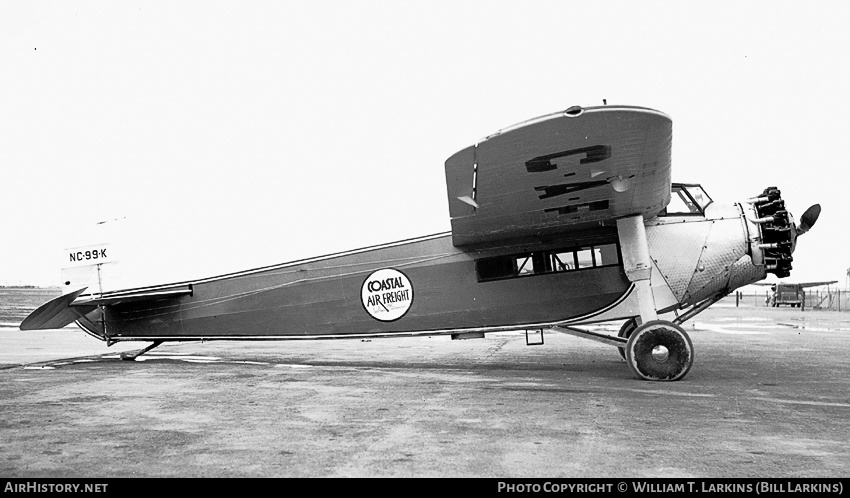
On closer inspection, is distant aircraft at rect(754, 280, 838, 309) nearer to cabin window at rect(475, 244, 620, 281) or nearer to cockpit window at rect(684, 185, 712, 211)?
cockpit window at rect(684, 185, 712, 211)

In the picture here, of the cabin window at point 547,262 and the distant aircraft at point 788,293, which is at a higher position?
the cabin window at point 547,262

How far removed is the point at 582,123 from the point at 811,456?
3284 millimetres

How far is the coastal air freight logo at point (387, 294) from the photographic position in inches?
382

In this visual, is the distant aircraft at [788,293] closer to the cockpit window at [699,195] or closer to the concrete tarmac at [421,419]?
the concrete tarmac at [421,419]

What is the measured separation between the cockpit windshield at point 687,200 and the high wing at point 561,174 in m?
0.60

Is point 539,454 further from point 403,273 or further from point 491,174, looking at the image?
point 403,273

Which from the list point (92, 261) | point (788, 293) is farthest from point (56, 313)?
point (788, 293)

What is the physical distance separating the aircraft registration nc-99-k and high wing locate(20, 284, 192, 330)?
0.02 meters

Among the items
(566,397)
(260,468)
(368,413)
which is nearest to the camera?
(260,468)

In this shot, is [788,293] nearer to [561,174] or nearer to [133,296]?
[561,174]

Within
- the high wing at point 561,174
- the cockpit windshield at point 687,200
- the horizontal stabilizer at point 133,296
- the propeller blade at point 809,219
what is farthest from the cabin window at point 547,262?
the horizontal stabilizer at point 133,296

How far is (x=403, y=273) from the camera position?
9703 millimetres

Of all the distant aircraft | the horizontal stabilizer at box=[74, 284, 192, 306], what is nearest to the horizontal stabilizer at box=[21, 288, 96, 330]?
the horizontal stabilizer at box=[74, 284, 192, 306]
